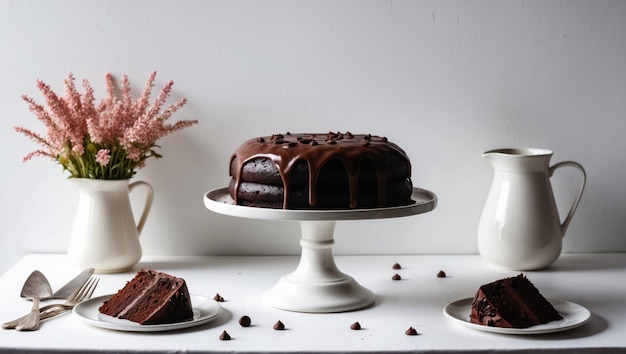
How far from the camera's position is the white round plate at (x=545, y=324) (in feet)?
4.13

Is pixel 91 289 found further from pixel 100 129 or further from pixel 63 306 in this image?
pixel 100 129

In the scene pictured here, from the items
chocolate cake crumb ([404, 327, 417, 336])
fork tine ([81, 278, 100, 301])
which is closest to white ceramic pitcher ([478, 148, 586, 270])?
chocolate cake crumb ([404, 327, 417, 336])

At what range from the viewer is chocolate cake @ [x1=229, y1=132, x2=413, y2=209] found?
134 cm

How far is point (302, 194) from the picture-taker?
1.36 meters

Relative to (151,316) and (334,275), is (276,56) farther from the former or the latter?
(151,316)

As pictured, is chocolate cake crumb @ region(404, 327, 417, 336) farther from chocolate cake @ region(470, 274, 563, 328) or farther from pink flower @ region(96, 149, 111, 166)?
pink flower @ region(96, 149, 111, 166)

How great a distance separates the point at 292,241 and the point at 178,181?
29 centimetres

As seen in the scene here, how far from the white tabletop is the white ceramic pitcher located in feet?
0.14

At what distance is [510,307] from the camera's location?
4.29 feet

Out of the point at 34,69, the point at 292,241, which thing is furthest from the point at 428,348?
the point at 34,69

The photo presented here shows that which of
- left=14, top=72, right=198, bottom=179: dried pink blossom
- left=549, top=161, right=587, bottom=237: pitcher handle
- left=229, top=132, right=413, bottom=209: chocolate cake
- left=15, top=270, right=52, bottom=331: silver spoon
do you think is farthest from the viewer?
left=549, top=161, right=587, bottom=237: pitcher handle

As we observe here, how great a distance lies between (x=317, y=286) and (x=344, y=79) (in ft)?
1.71

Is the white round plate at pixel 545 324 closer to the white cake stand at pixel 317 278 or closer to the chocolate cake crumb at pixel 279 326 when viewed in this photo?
the white cake stand at pixel 317 278

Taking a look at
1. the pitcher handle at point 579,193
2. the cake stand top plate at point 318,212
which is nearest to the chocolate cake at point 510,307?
Answer: the cake stand top plate at point 318,212
